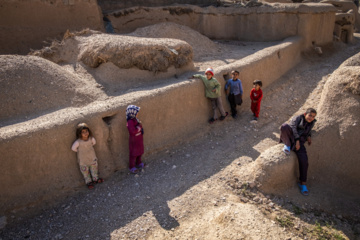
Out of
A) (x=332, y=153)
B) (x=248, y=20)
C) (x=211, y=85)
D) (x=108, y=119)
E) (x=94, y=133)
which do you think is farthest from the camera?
(x=248, y=20)

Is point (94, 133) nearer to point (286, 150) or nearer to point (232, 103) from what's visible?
point (286, 150)

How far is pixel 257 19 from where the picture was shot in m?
10.9

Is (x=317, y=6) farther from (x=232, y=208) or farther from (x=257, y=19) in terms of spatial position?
(x=232, y=208)

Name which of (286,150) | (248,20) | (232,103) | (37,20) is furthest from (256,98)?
(37,20)

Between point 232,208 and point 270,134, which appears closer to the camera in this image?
point 232,208

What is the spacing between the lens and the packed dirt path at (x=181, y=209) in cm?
378

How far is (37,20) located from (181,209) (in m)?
6.64

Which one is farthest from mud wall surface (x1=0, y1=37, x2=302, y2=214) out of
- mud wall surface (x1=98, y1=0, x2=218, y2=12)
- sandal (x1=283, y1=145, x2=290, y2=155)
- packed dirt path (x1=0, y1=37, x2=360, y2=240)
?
mud wall surface (x1=98, y1=0, x2=218, y2=12)

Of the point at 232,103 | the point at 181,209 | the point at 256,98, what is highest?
the point at 256,98

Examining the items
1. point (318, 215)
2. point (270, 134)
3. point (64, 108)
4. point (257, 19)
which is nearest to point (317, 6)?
point (257, 19)

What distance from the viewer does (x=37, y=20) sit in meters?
7.79

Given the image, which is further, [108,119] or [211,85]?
[211,85]

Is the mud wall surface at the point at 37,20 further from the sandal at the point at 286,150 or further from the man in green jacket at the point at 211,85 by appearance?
the sandal at the point at 286,150

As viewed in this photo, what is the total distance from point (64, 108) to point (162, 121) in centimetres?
176
